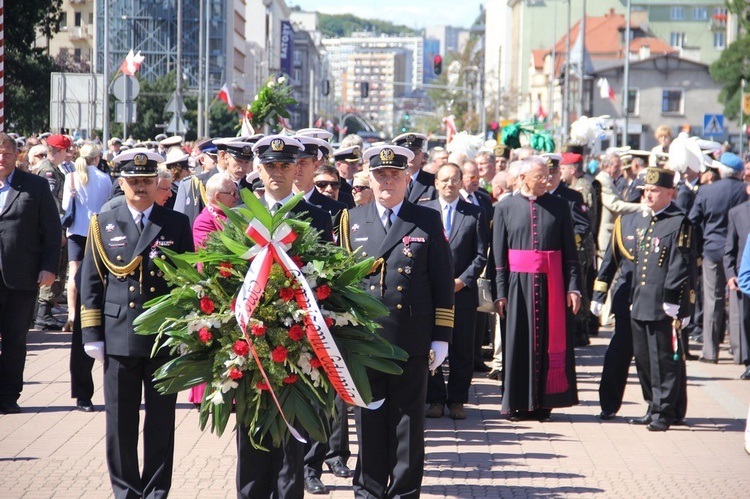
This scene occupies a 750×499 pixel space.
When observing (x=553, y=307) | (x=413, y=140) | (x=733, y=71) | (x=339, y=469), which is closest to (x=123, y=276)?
(x=339, y=469)

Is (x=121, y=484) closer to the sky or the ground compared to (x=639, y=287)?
closer to the ground

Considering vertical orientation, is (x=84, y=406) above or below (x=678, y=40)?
below

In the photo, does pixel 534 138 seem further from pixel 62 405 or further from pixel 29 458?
pixel 29 458

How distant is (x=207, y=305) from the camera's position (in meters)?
5.80

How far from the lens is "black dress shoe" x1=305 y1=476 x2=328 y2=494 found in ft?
25.2

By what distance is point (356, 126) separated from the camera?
565ft

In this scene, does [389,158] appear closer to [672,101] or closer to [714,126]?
[714,126]

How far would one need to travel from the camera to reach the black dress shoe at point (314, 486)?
767 centimetres

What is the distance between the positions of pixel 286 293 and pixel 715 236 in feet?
32.3

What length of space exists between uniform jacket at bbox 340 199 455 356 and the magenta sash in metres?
3.19

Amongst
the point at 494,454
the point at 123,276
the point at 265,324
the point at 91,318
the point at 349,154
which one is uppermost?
the point at 349,154

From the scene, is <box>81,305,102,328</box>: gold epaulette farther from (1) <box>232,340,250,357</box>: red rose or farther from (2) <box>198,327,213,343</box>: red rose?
(1) <box>232,340,250,357</box>: red rose

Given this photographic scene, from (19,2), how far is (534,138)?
25.1m

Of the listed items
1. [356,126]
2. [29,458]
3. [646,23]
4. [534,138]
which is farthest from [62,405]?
[356,126]
